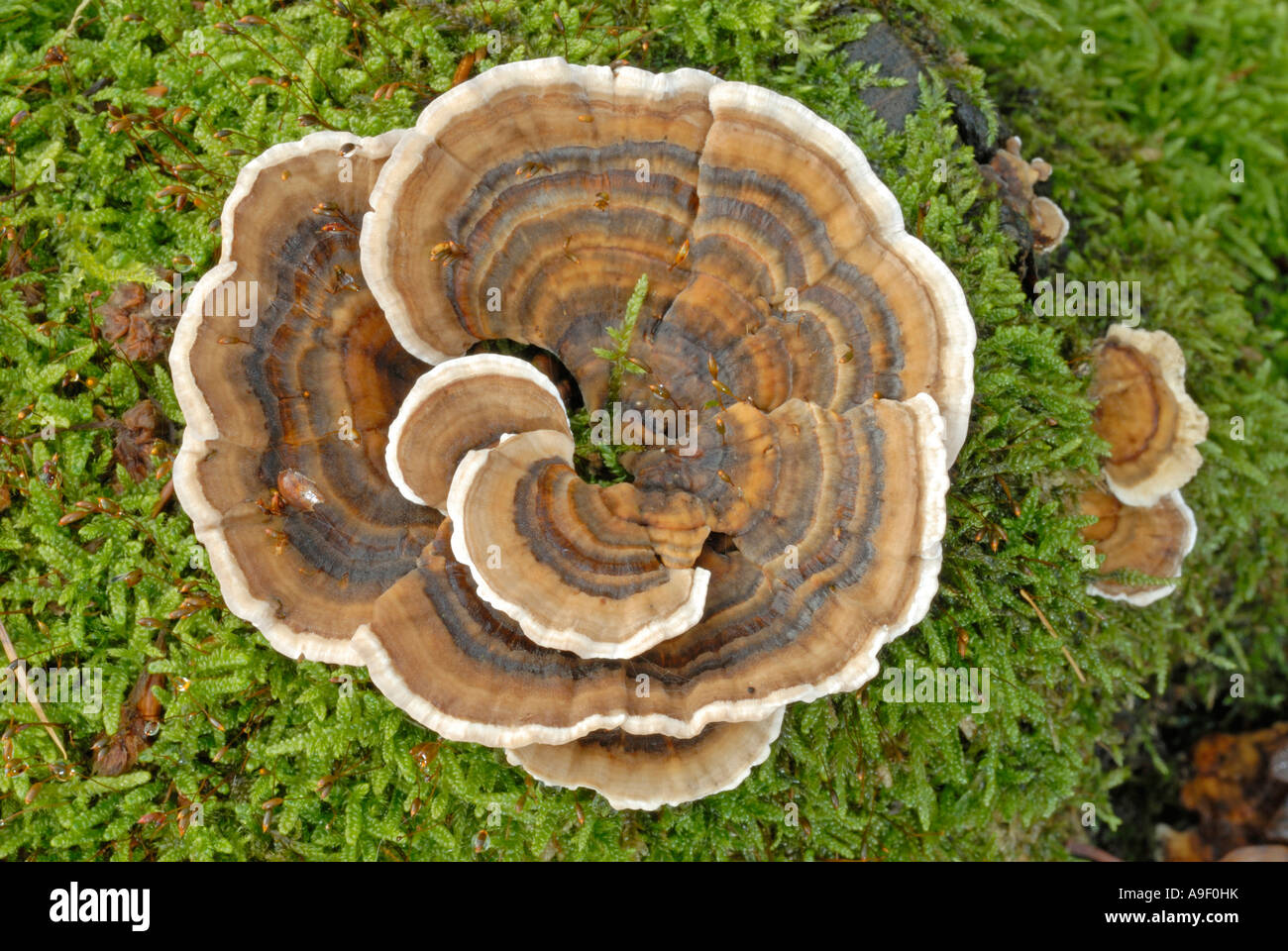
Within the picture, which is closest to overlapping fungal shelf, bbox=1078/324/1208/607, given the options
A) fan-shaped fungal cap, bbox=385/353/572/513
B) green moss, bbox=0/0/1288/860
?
green moss, bbox=0/0/1288/860

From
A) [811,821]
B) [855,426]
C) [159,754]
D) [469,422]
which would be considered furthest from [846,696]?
[159,754]

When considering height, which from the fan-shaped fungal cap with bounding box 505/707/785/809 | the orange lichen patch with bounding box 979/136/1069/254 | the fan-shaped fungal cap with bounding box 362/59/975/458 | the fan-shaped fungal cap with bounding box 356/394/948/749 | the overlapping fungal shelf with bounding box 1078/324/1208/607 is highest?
the orange lichen patch with bounding box 979/136/1069/254

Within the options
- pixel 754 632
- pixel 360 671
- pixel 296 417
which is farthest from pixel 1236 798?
pixel 296 417

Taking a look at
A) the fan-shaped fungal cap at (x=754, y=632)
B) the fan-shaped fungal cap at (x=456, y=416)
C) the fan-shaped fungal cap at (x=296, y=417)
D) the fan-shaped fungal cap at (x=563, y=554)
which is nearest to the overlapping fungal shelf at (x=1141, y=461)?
the fan-shaped fungal cap at (x=754, y=632)

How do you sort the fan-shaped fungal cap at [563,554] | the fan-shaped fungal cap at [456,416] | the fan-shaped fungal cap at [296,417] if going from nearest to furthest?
1. the fan-shaped fungal cap at [563,554]
2. the fan-shaped fungal cap at [456,416]
3. the fan-shaped fungal cap at [296,417]

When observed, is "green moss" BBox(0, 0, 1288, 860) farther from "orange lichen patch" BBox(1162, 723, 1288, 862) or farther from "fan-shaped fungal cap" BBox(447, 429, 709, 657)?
"orange lichen patch" BBox(1162, 723, 1288, 862)

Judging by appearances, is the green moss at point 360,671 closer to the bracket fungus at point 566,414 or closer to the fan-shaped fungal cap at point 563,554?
the bracket fungus at point 566,414

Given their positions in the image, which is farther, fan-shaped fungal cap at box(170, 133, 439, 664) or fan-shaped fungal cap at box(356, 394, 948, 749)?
fan-shaped fungal cap at box(170, 133, 439, 664)
